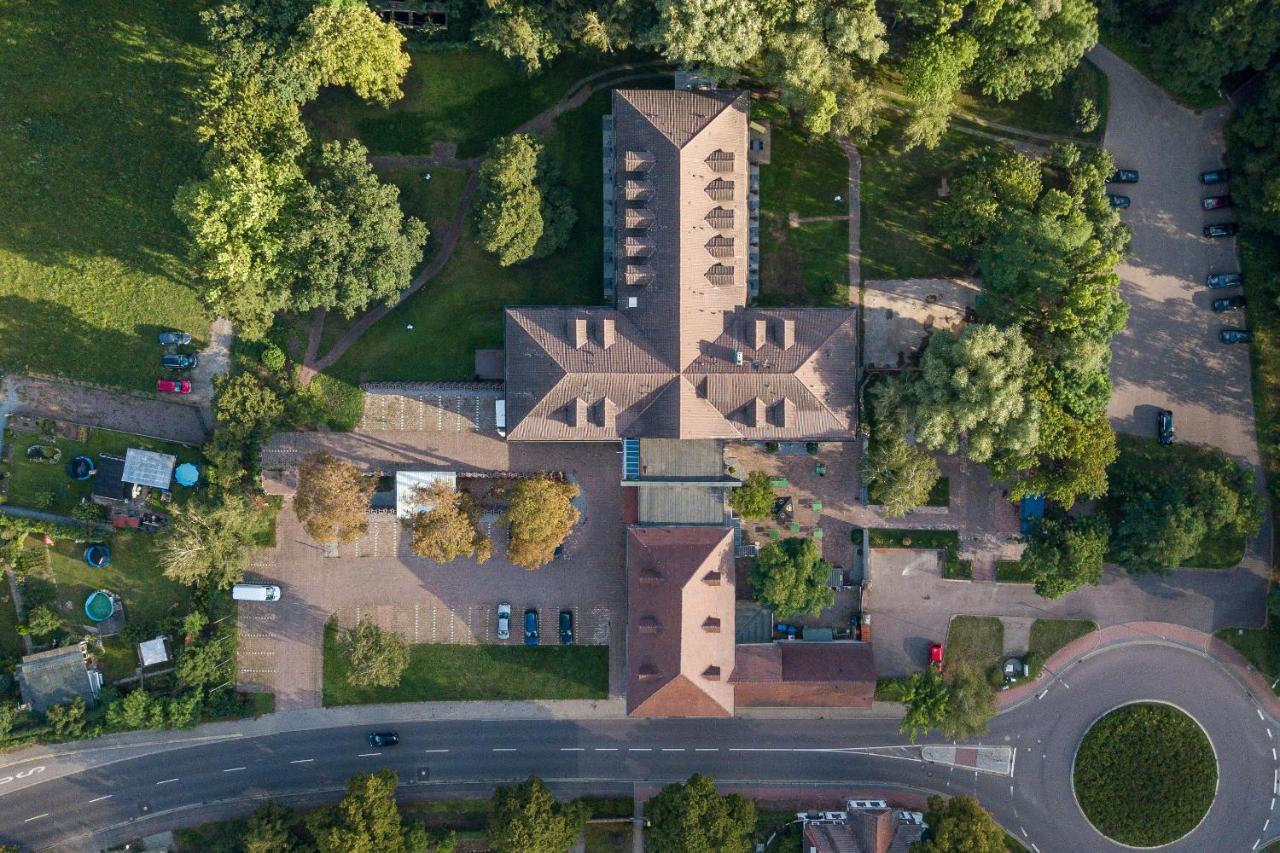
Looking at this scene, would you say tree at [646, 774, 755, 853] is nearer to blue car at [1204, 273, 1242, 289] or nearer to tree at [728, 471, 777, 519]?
tree at [728, 471, 777, 519]

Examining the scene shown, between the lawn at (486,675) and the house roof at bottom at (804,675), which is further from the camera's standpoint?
the lawn at (486,675)

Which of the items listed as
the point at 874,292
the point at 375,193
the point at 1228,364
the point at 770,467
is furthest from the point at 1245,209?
the point at 375,193

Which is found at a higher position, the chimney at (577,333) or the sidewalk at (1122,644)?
the chimney at (577,333)

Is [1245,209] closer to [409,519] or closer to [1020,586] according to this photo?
[1020,586]

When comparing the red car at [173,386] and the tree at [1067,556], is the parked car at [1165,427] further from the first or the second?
the red car at [173,386]

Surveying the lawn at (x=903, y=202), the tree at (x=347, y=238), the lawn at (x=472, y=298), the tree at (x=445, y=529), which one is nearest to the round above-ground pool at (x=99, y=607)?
the lawn at (x=472, y=298)

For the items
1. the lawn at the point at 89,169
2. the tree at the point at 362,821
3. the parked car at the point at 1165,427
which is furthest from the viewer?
the lawn at the point at 89,169
